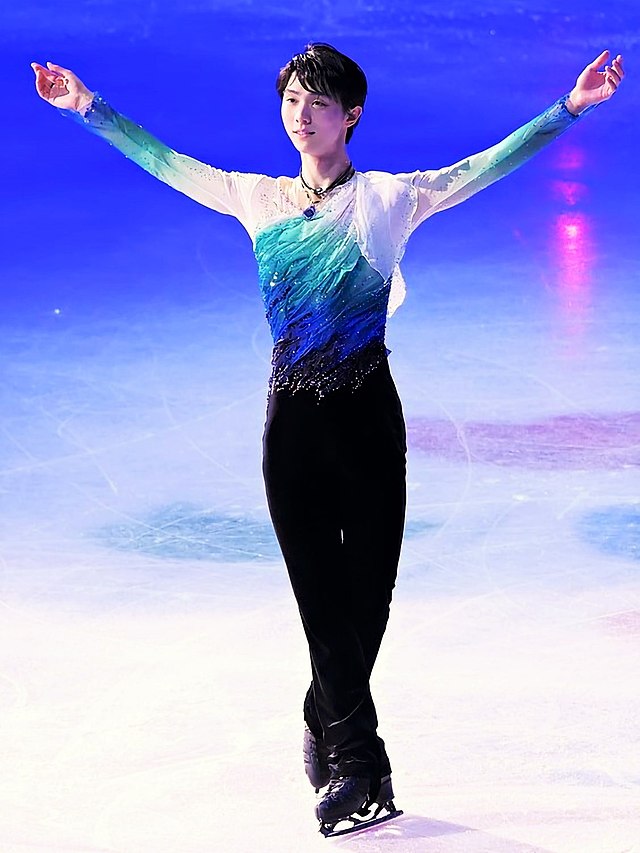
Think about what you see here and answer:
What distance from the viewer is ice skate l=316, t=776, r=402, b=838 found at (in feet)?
12.3

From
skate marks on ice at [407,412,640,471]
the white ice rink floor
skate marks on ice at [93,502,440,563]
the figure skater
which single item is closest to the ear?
the figure skater

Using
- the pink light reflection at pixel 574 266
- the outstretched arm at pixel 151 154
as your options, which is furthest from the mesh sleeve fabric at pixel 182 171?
the pink light reflection at pixel 574 266

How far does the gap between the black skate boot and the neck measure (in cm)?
126

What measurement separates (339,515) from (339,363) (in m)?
0.34

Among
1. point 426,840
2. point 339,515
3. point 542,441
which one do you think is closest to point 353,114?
point 339,515

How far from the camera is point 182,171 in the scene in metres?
3.96

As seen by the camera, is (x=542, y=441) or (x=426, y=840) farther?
(x=542, y=441)

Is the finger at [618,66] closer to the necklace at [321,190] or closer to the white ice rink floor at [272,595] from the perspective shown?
the necklace at [321,190]

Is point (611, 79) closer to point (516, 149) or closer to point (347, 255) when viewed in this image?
point (516, 149)

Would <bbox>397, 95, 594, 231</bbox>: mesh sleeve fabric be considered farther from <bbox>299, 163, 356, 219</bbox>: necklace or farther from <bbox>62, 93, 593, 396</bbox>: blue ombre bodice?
<bbox>299, 163, 356, 219</bbox>: necklace

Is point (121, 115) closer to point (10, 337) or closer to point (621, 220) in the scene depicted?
point (10, 337)

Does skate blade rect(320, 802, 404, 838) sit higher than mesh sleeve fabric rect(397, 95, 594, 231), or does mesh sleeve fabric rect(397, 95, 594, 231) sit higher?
mesh sleeve fabric rect(397, 95, 594, 231)

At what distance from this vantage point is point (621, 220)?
9266mm

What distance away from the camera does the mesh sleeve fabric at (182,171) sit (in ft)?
12.8
